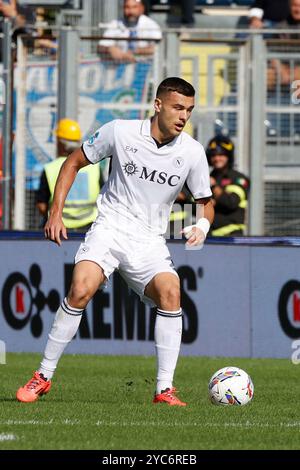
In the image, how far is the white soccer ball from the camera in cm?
919

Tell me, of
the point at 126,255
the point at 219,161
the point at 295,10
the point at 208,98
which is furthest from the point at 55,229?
the point at 295,10

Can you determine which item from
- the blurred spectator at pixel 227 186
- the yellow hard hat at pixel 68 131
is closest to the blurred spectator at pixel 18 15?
the yellow hard hat at pixel 68 131

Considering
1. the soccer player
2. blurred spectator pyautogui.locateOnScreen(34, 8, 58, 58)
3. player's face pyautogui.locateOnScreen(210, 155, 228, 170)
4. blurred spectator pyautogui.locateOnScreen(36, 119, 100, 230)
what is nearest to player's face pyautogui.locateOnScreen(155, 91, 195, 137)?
the soccer player

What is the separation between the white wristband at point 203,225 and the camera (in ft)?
30.0

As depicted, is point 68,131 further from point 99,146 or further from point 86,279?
point 86,279

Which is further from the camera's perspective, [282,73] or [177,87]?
[282,73]

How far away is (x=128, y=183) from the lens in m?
9.35

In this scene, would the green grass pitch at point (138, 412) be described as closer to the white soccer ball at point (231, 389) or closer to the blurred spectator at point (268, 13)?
the white soccer ball at point (231, 389)

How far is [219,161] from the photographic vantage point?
1454 cm

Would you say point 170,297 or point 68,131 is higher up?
point 68,131

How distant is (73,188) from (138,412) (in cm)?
615

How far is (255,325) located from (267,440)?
6.57m

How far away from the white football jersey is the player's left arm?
0.26m

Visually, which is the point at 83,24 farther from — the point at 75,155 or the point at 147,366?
the point at 75,155
